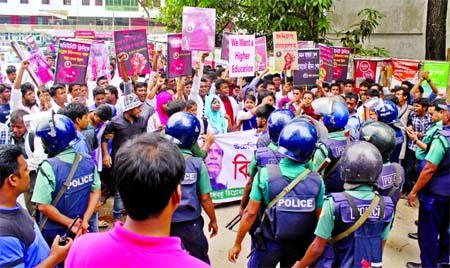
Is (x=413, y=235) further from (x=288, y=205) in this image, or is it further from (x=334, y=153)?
(x=288, y=205)

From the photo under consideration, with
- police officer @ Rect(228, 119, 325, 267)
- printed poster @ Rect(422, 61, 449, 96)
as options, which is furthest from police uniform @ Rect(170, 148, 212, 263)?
printed poster @ Rect(422, 61, 449, 96)

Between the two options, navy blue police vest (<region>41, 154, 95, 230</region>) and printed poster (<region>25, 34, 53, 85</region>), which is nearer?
navy blue police vest (<region>41, 154, 95, 230</region>)

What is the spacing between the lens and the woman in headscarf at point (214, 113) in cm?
727

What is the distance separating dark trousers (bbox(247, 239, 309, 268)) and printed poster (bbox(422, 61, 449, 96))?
268 inches

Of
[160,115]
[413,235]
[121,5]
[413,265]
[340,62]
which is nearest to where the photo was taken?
[413,265]

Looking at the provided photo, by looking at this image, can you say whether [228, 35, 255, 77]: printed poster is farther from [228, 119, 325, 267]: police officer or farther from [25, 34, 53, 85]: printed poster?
[228, 119, 325, 267]: police officer

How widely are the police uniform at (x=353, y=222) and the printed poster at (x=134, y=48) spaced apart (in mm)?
5349

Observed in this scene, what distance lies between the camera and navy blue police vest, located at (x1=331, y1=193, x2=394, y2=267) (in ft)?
10.1

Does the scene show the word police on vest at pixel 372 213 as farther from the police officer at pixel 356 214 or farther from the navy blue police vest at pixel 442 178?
the navy blue police vest at pixel 442 178

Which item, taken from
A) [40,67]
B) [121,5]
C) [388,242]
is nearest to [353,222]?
[388,242]

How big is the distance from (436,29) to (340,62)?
4.80 meters

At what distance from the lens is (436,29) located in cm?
1270

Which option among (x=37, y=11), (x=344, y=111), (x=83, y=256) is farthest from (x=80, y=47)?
(x=37, y=11)

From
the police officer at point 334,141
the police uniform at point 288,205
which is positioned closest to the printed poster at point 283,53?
the police officer at point 334,141
